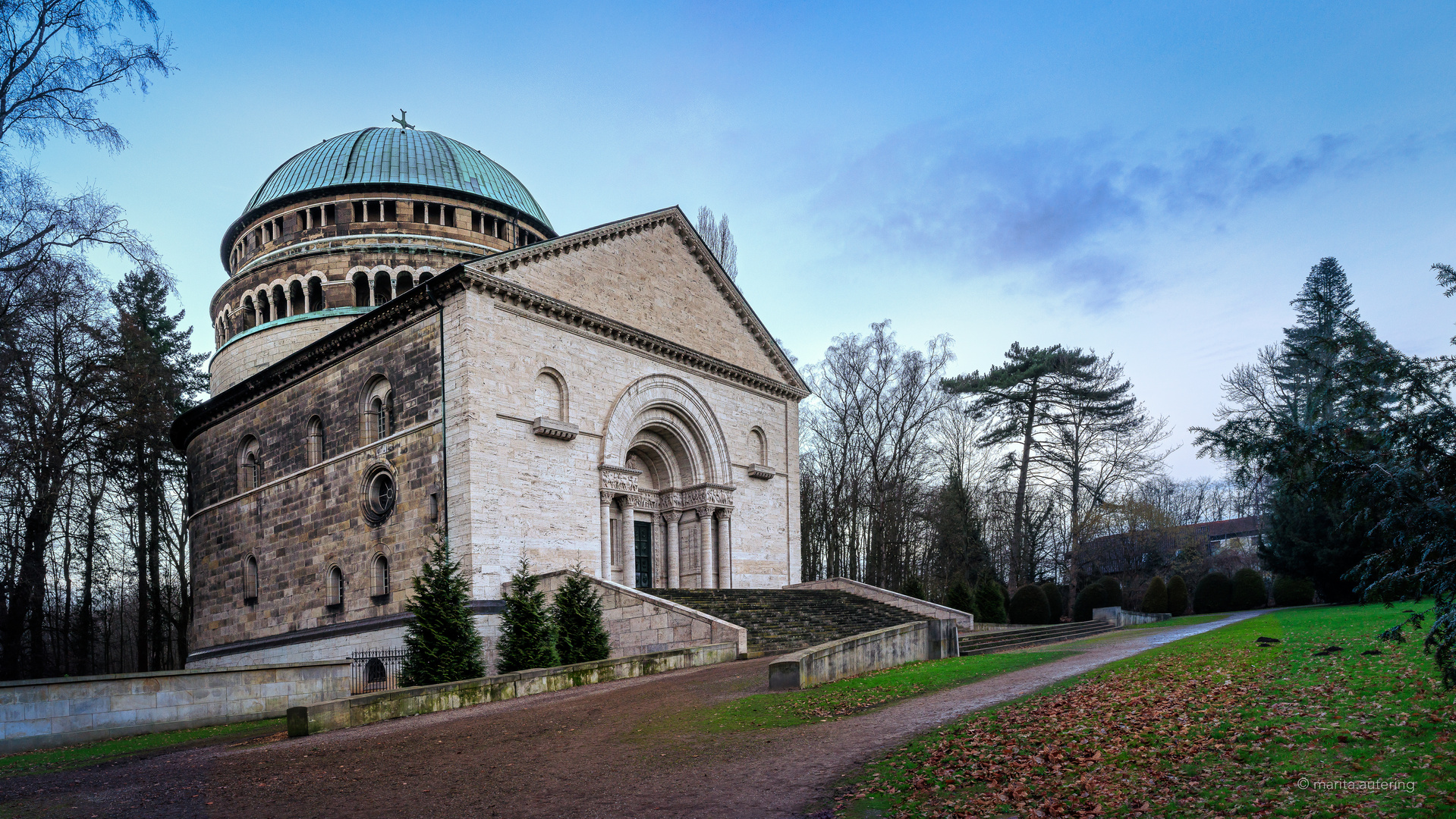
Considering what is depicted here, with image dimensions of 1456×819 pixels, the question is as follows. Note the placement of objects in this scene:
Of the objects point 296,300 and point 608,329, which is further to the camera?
point 296,300

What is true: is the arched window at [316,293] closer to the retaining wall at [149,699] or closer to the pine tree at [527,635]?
the pine tree at [527,635]

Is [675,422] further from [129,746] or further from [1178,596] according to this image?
[1178,596]

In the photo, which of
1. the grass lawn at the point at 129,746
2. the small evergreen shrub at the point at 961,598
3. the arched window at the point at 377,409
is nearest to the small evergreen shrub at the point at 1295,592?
the small evergreen shrub at the point at 961,598

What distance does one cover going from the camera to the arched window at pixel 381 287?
3384cm

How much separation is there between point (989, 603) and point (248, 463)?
26.8m

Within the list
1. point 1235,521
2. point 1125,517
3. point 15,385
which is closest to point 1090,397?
point 1125,517

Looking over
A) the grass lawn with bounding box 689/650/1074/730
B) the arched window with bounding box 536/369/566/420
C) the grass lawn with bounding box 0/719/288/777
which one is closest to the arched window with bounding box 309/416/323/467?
the arched window with bounding box 536/369/566/420

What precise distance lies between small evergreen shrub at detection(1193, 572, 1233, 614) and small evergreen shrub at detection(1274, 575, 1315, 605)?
8.58 ft

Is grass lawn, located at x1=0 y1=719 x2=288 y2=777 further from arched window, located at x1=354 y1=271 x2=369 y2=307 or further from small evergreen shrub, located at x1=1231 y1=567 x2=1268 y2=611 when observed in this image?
small evergreen shrub, located at x1=1231 y1=567 x2=1268 y2=611

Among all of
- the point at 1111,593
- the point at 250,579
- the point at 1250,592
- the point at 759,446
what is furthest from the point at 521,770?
the point at 1111,593

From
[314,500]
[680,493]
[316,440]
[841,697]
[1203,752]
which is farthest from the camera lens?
[680,493]

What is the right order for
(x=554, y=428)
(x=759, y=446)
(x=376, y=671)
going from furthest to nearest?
(x=759, y=446) < (x=554, y=428) < (x=376, y=671)

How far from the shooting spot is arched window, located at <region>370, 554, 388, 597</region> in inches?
964

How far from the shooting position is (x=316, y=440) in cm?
2795
